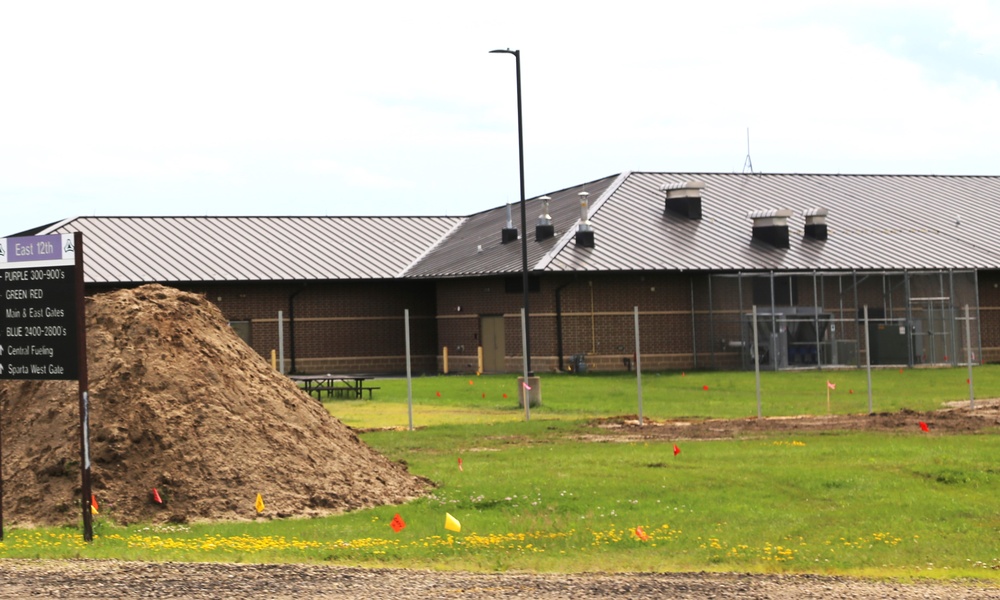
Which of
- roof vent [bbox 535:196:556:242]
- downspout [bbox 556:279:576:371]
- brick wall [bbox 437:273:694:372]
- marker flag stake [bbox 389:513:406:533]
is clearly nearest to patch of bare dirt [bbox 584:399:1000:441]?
marker flag stake [bbox 389:513:406:533]

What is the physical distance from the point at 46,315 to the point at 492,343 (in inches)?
1427

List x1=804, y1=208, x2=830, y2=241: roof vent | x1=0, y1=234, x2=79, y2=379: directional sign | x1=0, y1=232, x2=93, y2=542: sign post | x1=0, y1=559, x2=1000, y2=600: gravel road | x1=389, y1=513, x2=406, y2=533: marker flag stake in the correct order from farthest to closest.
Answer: x1=804, y1=208, x2=830, y2=241: roof vent → x1=389, y1=513, x2=406, y2=533: marker flag stake → x1=0, y1=234, x2=79, y2=379: directional sign → x1=0, y1=232, x2=93, y2=542: sign post → x1=0, y1=559, x2=1000, y2=600: gravel road

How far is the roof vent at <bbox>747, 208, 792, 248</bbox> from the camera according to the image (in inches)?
1987

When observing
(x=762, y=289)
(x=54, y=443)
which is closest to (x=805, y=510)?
(x=54, y=443)

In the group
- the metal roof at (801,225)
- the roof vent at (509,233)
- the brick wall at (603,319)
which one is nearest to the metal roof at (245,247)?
the roof vent at (509,233)

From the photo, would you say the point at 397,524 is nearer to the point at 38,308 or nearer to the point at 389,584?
the point at 389,584

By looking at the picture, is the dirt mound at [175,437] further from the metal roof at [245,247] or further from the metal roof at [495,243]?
the metal roof at [245,247]

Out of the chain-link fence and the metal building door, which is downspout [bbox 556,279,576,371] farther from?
the chain-link fence

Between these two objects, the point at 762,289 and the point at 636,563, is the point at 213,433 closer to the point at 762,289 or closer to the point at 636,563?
the point at 636,563

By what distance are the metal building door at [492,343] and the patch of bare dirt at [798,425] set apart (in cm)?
2070

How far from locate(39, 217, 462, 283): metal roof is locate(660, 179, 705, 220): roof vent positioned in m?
10.8

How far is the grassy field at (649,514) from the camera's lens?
12352 mm

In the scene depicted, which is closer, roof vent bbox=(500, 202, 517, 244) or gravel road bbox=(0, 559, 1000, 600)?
gravel road bbox=(0, 559, 1000, 600)

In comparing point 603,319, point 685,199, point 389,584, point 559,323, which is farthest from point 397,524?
point 685,199
